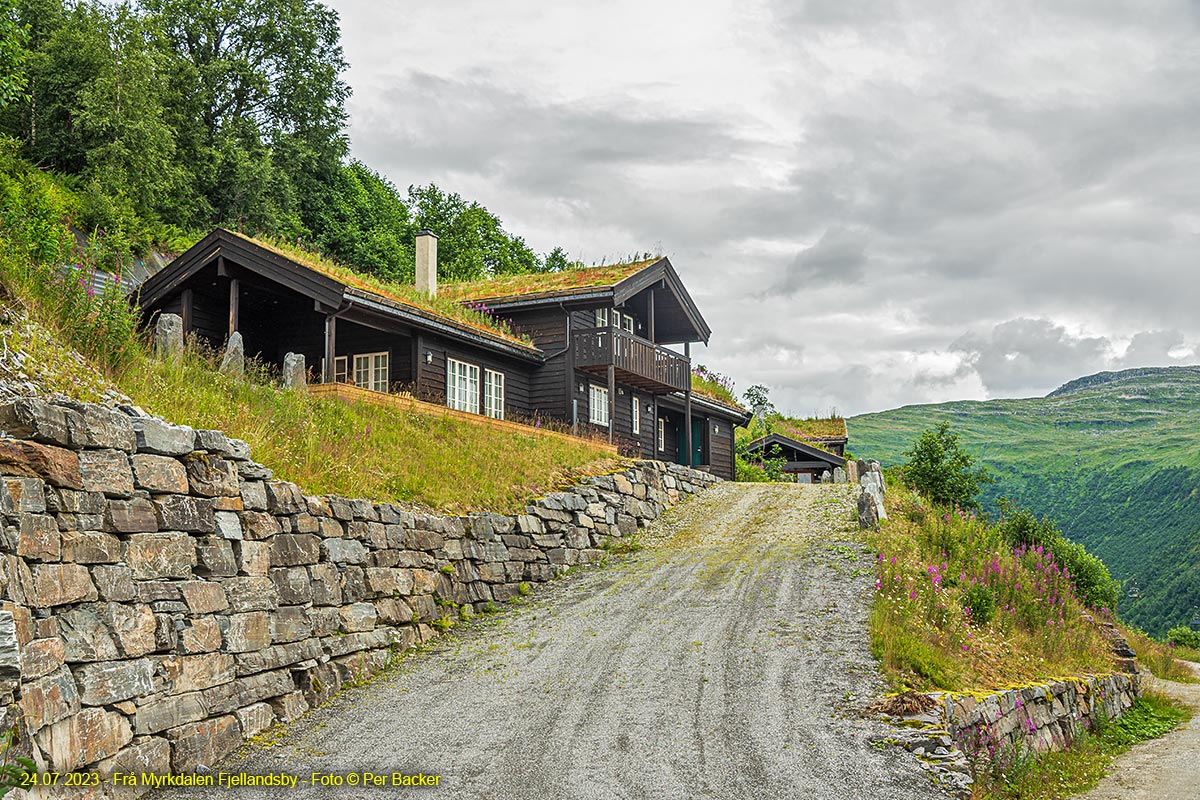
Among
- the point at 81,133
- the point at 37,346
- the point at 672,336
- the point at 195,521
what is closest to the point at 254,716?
the point at 195,521

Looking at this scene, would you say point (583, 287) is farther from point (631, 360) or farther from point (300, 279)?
point (300, 279)

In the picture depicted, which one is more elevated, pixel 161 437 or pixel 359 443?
pixel 359 443

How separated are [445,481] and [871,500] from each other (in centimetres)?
859

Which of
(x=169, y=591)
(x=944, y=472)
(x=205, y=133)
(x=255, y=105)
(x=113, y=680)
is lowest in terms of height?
(x=113, y=680)

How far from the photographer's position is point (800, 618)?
13.3m

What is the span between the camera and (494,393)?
2472 centimetres

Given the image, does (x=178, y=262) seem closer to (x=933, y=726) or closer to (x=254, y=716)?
(x=254, y=716)

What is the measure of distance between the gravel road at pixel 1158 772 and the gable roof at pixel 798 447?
21.7 m

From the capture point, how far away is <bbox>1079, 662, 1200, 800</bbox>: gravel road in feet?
38.1

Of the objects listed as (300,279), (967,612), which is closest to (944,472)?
(967,612)

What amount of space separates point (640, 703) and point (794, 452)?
31728mm

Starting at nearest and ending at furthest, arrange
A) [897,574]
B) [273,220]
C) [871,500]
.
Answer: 1. [897,574]
2. [871,500]
3. [273,220]

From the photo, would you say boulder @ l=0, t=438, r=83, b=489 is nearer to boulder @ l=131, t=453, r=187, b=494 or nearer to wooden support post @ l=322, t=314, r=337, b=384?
boulder @ l=131, t=453, r=187, b=494

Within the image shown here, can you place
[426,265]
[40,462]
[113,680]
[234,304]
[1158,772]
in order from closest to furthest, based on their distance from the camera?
[40,462] → [113,680] → [1158,772] → [234,304] → [426,265]
